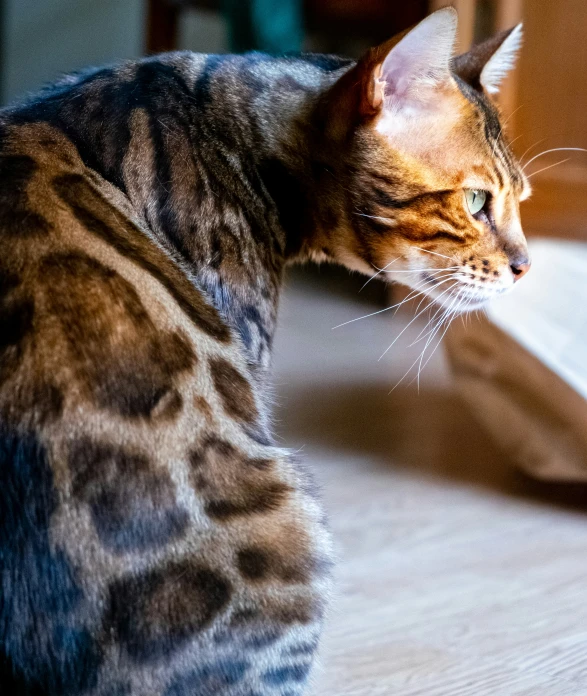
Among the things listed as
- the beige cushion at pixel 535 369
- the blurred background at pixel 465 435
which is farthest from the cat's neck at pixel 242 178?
the beige cushion at pixel 535 369

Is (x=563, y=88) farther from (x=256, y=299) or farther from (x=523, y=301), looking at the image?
(x=256, y=299)

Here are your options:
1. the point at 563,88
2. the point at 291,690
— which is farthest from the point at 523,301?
the point at 291,690

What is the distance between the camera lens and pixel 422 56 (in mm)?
904

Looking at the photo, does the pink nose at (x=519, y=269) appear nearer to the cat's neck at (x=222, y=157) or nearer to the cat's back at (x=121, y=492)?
the cat's neck at (x=222, y=157)

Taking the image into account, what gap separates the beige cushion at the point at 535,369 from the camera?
4.53 ft

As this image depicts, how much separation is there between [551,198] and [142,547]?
1.68 m

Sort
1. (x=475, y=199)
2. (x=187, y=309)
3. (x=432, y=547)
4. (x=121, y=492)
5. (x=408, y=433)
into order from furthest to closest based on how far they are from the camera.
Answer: (x=408, y=433) < (x=432, y=547) < (x=475, y=199) < (x=187, y=309) < (x=121, y=492)

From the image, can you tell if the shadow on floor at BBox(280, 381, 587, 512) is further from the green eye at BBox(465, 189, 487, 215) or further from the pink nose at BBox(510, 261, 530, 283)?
the green eye at BBox(465, 189, 487, 215)

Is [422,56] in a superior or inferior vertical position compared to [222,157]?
superior

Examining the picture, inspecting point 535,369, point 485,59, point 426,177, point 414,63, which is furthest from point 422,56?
point 535,369

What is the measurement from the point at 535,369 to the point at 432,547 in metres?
0.39

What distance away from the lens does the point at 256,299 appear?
0.92m

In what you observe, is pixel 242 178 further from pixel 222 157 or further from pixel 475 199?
pixel 475 199

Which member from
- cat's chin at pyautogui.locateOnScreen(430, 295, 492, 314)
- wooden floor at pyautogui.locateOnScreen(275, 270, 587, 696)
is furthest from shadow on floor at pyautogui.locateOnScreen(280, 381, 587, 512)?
cat's chin at pyautogui.locateOnScreen(430, 295, 492, 314)
